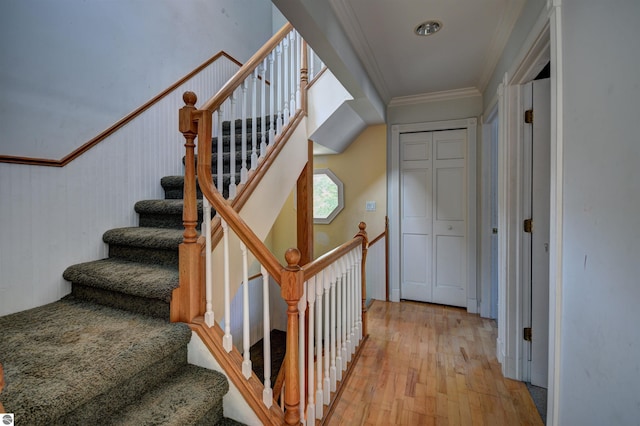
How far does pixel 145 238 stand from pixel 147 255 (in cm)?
11

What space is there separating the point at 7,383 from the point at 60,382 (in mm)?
161

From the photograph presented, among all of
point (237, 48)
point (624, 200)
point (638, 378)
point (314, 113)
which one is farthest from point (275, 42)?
point (638, 378)

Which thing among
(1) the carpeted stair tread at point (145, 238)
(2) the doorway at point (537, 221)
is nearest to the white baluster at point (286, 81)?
(1) the carpeted stair tread at point (145, 238)

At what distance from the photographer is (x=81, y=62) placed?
6.33ft

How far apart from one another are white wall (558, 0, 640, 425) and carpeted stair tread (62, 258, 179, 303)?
172cm

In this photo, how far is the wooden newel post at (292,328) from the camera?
4.12ft

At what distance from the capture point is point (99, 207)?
196 cm

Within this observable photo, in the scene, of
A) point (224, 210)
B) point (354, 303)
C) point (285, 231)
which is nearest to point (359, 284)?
point (354, 303)

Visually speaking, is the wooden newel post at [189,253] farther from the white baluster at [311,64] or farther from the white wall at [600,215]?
the white baluster at [311,64]

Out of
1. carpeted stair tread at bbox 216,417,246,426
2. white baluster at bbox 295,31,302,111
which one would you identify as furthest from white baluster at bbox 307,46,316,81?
carpeted stair tread at bbox 216,417,246,426

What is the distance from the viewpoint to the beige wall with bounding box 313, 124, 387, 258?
3469 mm

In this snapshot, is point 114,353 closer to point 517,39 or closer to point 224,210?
point 224,210

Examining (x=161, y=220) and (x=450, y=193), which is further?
(x=450, y=193)

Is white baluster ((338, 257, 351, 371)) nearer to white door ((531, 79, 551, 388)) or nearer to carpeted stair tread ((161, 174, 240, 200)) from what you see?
white door ((531, 79, 551, 388))
